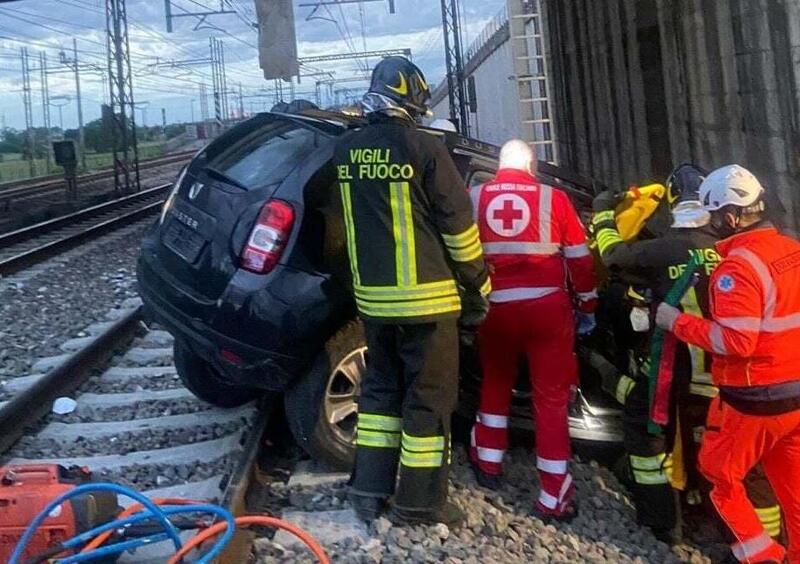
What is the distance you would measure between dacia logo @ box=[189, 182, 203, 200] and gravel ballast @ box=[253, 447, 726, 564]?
1554 millimetres

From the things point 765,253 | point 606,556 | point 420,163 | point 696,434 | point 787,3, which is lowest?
point 606,556

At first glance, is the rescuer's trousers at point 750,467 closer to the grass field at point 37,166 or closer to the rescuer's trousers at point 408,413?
the rescuer's trousers at point 408,413

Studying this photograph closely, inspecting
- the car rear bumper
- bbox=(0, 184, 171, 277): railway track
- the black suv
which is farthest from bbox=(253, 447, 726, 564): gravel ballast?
bbox=(0, 184, 171, 277): railway track

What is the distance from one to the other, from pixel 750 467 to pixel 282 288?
2.15 meters

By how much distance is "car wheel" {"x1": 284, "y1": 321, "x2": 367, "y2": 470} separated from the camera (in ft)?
15.3

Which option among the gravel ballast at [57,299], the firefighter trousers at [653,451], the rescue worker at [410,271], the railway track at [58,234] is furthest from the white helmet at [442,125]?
the railway track at [58,234]

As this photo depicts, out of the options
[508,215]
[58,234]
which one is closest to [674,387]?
[508,215]

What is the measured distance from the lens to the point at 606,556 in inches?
163

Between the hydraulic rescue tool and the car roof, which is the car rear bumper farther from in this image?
the car roof

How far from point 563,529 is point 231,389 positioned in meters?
2.42

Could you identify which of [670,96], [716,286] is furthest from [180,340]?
[670,96]

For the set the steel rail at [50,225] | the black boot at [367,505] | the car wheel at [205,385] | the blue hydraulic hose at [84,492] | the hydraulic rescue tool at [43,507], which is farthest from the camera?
the steel rail at [50,225]

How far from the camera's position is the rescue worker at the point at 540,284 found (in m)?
4.51

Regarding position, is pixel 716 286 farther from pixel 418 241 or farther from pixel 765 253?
pixel 418 241
